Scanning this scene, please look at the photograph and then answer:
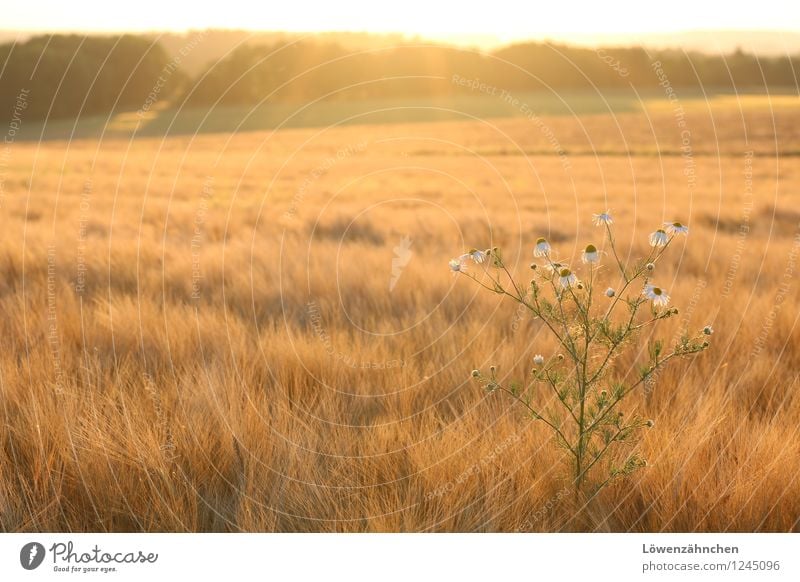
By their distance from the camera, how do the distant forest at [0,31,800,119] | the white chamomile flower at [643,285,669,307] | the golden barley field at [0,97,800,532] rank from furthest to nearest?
the distant forest at [0,31,800,119] → the golden barley field at [0,97,800,532] → the white chamomile flower at [643,285,669,307]

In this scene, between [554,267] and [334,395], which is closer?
[554,267]

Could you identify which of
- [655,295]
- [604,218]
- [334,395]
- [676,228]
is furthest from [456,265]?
[334,395]

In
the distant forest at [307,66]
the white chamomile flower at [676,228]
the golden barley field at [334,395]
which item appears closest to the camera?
the white chamomile flower at [676,228]

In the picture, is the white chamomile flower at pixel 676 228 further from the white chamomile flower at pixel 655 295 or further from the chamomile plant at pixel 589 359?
the white chamomile flower at pixel 655 295

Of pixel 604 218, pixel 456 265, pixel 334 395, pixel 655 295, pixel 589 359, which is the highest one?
pixel 604 218

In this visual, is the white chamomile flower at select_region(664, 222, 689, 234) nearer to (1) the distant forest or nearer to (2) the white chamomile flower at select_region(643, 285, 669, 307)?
(2) the white chamomile flower at select_region(643, 285, 669, 307)

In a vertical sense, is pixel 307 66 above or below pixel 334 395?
above

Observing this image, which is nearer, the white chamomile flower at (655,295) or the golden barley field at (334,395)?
the white chamomile flower at (655,295)

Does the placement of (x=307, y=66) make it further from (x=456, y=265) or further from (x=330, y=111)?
(x=330, y=111)

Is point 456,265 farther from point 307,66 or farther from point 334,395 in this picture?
point 307,66

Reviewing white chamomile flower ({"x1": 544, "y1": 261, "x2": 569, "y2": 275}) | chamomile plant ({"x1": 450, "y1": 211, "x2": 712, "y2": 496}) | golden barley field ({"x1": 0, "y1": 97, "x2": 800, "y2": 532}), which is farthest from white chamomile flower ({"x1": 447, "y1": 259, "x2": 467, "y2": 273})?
golden barley field ({"x1": 0, "y1": 97, "x2": 800, "y2": 532})

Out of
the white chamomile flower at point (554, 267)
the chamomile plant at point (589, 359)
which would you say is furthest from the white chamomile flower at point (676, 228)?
the white chamomile flower at point (554, 267)

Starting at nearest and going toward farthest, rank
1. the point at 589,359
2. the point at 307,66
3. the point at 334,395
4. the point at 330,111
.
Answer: the point at 589,359
the point at 334,395
the point at 307,66
the point at 330,111

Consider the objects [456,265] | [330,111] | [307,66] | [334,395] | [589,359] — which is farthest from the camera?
[330,111]
